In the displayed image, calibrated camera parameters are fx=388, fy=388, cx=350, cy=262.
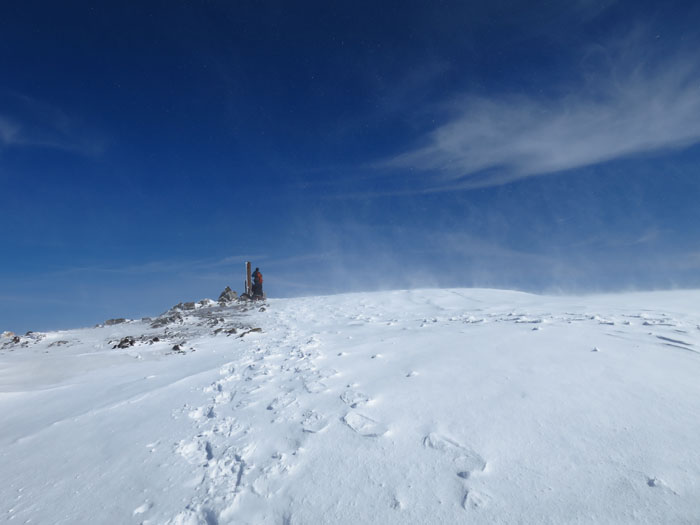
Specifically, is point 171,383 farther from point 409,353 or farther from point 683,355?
point 683,355

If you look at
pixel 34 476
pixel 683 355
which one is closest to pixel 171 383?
pixel 34 476

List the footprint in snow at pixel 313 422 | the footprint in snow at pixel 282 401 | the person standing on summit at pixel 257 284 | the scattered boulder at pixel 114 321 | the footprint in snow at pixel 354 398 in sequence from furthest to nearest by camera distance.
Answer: the person standing on summit at pixel 257 284 < the scattered boulder at pixel 114 321 < the footprint in snow at pixel 282 401 < the footprint in snow at pixel 354 398 < the footprint in snow at pixel 313 422

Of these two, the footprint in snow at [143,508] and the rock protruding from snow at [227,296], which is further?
the rock protruding from snow at [227,296]

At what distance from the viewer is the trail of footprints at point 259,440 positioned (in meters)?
2.41

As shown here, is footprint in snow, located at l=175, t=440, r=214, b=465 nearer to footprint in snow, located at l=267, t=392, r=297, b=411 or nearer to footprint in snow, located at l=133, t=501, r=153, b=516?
footprint in snow, located at l=133, t=501, r=153, b=516

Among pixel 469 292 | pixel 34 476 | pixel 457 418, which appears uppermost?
pixel 469 292

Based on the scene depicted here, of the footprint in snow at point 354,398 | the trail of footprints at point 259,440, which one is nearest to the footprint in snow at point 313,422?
the trail of footprints at point 259,440

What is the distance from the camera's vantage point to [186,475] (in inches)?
111

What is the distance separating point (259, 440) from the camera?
315 cm

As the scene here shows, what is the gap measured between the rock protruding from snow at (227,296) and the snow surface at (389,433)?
32.9 feet

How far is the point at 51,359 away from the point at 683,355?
1038 cm

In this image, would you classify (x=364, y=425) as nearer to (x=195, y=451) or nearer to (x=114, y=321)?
(x=195, y=451)

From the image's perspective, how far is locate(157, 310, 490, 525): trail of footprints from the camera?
2412 millimetres

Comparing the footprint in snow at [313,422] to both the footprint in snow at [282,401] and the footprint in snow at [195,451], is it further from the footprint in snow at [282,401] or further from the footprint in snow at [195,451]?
the footprint in snow at [195,451]
